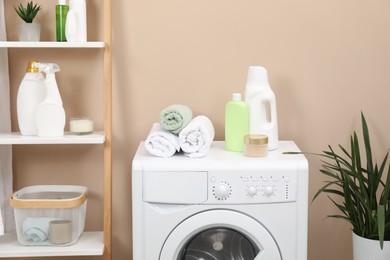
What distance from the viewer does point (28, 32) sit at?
239 centimetres

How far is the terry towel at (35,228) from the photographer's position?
235cm

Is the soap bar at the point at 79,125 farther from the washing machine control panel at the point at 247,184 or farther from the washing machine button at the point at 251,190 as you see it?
the washing machine button at the point at 251,190

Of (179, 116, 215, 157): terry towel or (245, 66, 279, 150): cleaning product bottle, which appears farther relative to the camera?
(245, 66, 279, 150): cleaning product bottle

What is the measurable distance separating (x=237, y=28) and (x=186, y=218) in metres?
0.91

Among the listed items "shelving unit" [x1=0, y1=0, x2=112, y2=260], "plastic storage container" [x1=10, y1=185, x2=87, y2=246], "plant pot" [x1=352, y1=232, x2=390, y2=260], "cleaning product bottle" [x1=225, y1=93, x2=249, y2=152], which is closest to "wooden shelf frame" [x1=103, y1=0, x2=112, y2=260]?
"shelving unit" [x1=0, y1=0, x2=112, y2=260]

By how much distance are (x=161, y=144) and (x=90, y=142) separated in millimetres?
304

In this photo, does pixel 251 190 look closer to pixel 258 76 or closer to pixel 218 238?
pixel 218 238

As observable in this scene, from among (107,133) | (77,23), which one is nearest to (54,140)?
(107,133)

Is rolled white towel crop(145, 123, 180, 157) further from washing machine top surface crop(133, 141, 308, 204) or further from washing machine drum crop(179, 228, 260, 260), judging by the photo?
washing machine drum crop(179, 228, 260, 260)

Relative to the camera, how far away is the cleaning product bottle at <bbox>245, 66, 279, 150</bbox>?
91.4 inches

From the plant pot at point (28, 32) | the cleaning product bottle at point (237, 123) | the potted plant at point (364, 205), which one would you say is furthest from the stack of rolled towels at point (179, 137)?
the plant pot at point (28, 32)

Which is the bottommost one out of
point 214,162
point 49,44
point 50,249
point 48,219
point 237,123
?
point 50,249

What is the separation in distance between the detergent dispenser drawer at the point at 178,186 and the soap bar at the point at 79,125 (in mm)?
429

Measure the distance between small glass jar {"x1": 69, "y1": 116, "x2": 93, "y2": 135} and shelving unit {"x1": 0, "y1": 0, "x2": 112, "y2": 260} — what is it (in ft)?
0.09
